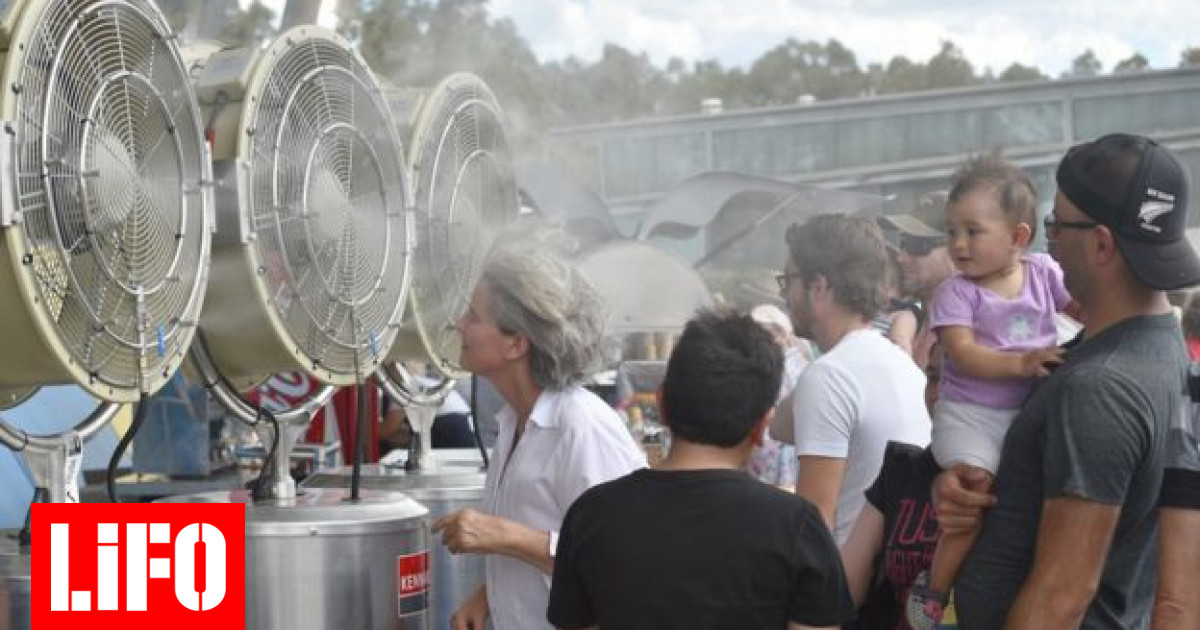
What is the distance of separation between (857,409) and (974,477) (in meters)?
1.06

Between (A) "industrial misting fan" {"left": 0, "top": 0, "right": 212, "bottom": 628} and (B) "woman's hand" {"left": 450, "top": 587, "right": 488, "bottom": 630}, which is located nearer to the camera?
(A) "industrial misting fan" {"left": 0, "top": 0, "right": 212, "bottom": 628}

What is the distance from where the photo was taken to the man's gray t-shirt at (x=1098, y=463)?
2609 mm

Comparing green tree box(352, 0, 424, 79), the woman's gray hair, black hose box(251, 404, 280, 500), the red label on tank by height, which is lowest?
the red label on tank

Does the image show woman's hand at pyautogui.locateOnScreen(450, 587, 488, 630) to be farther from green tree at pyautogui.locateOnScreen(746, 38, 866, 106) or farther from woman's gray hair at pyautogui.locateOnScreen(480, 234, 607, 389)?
green tree at pyautogui.locateOnScreen(746, 38, 866, 106)

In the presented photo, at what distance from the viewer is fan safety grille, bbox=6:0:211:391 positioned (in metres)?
2.93

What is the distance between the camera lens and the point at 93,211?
10.2ft

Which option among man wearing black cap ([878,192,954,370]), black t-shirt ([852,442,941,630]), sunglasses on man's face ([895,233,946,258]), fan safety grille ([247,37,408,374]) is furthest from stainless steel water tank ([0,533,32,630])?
sunglasses on man's face ([895,233,946,258])

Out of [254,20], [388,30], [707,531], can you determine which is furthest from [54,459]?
[388,30]

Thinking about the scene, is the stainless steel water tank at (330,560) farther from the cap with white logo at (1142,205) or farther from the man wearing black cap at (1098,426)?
the cap with white logo at (1142,205)

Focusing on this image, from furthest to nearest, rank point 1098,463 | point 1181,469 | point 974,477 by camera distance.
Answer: point 974,477 → point 1181,469 → point 1098,463

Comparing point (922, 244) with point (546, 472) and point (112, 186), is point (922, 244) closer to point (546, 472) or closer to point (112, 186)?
point (546, 472)

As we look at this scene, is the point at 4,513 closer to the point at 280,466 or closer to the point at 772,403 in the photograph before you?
the point at 280,466

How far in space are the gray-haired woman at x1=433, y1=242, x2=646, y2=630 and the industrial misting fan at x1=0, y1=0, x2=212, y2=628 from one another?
2.12 feet

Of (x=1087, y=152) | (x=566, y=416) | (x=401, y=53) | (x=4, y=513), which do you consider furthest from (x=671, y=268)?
(x=1087, y=152)
